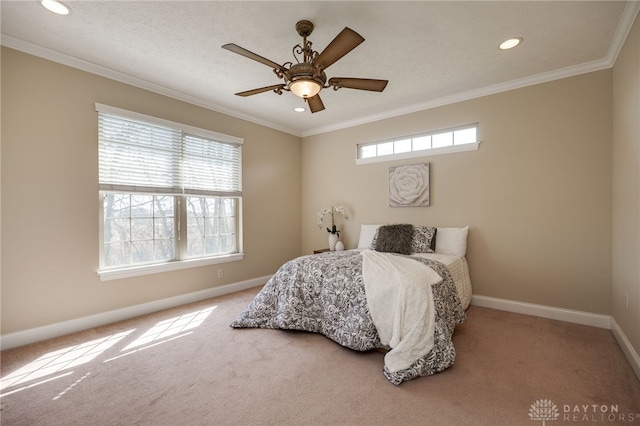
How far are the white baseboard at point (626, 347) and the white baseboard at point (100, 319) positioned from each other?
14.1 ft

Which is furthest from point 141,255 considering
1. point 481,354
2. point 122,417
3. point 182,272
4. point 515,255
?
point 515,255

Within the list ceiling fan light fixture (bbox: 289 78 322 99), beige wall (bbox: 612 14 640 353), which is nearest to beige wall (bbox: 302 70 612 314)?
beige wall (bbox: 612 14 640 353)

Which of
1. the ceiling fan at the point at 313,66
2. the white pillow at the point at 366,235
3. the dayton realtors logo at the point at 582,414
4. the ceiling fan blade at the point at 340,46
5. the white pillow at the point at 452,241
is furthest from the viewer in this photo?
the white pillow at the point at 366,235

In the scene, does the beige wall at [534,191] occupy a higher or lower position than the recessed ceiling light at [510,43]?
lower

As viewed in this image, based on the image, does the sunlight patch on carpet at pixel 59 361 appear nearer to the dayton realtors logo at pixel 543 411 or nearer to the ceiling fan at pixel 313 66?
the ceiling fan at pixel 313 66

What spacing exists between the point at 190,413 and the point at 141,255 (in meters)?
2.32

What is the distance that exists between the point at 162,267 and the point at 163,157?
4.50ft

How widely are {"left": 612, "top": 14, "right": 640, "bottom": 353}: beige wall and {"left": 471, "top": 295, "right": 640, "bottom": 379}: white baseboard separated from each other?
0.30ft

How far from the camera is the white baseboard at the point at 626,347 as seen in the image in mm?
2109

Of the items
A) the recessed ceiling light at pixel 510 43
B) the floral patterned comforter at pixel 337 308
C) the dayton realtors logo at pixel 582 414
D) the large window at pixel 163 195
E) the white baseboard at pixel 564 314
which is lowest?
the dayton realtors logo at pixel 582 414

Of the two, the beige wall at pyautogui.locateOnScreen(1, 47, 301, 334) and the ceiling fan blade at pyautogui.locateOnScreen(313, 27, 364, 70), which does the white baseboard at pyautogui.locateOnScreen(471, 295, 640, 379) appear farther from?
the beige wall at pyautogui.locateOnScreen(1, 47, 301, 334)

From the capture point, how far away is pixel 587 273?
3078 mm

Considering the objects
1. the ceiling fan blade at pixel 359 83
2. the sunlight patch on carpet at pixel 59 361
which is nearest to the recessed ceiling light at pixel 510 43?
the ceiling fan blade at pixel 359 83

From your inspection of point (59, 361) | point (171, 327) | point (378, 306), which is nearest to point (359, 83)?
point (378, 306)
